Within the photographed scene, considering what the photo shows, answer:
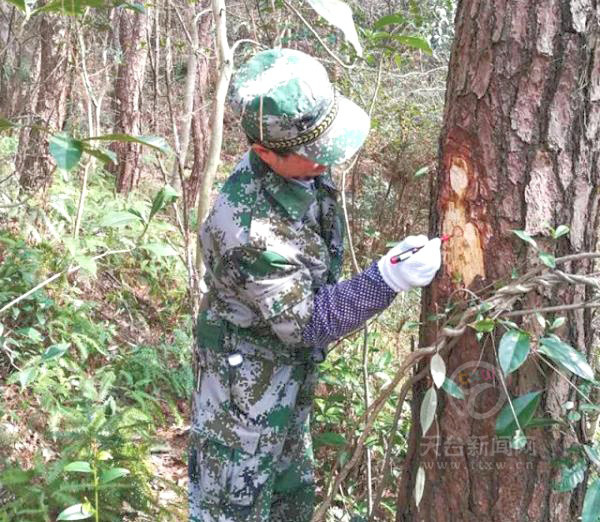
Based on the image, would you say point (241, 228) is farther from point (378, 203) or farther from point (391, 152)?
point (391, 152)

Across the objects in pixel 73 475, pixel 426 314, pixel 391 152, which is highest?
pixel 391 152

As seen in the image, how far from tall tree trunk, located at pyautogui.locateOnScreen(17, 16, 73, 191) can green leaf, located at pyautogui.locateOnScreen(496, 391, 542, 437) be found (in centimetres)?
416

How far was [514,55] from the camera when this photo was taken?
1.44 metres

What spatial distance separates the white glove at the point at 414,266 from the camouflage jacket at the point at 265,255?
22 cm

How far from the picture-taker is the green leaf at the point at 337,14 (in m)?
0.61

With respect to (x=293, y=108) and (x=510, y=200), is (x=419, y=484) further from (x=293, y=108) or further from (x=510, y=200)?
(x=293, y=108)

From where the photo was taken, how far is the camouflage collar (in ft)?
5.92

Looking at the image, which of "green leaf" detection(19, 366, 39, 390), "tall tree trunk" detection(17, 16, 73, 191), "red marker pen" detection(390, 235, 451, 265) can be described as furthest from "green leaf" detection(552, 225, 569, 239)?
"tall tree trunk" detection(17, 16, 73, 191)

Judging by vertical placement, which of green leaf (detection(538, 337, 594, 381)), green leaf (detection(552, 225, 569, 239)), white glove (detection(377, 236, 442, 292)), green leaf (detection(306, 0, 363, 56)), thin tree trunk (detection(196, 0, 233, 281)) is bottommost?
green leaf (detection(538, 337, 594, 381))

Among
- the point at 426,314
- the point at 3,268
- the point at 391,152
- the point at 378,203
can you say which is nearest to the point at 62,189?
the point at 3,268

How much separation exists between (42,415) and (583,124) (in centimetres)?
268

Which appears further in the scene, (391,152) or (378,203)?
(391,152)

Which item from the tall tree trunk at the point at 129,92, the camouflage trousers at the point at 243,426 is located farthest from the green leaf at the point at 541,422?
the tall tree trunk at the point at 129,92

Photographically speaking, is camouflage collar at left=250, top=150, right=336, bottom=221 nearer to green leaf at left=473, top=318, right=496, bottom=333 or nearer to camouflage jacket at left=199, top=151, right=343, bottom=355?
camouflage jacket at left=199, top=151, right=343, bottom=355
